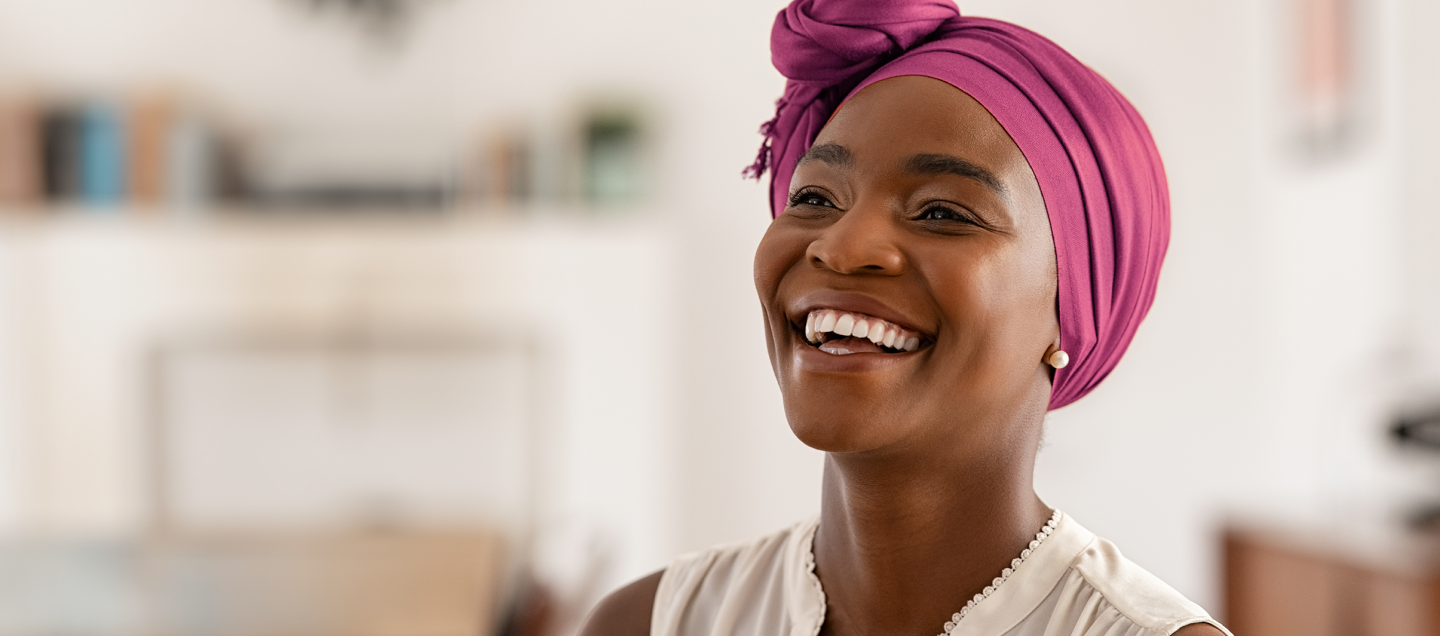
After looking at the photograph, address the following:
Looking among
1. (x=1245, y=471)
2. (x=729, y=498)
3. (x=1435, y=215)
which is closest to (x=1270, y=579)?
(x=1435, y=215)

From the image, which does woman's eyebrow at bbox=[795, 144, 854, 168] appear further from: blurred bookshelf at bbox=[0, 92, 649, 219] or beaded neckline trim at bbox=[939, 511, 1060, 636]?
blurred bookshelf at bbox=[0, 92, 649, 219]

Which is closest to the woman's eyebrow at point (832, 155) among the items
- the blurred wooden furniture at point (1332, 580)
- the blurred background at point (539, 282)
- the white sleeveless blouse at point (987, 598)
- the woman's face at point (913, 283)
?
the woman's face at point (913, 283)

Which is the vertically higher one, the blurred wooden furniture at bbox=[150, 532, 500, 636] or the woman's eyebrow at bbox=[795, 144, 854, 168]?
the woman's eyebrow at bbox=[795, 144, 854, 168]

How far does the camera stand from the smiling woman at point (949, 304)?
2.34 feet

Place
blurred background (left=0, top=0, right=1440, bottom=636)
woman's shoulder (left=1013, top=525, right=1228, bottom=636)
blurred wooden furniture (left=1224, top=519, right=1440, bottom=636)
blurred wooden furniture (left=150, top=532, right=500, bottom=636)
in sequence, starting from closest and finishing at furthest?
1. woman's shoulder (left=1013, top=525, right=1228, bottom=636)
2. blurred wooden furniture (left=150, top=532, right=500, bottom=636)
3. blurred wooden furniture (left=1224, top=519, right=1440, bottom=636)
4. blurred background (left=0, top=0, right=1440, bottom=636)

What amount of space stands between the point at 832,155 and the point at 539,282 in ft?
9.79

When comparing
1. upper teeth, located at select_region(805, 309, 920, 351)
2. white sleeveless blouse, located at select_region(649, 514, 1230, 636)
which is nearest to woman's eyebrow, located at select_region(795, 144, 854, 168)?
upper teeth, located at select_region(805, 309, 920, 351)

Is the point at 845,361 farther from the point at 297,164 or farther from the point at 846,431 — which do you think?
the point at 297,164

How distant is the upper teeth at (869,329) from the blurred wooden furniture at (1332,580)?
→ 191 centimetres

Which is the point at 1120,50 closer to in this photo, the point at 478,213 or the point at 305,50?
the point at 478,213

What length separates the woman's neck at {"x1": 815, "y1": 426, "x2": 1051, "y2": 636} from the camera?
2.52 ft

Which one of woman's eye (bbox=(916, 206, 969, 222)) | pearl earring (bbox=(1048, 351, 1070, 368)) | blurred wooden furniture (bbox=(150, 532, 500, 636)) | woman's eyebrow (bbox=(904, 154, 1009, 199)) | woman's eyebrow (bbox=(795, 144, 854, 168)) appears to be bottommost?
blurred wooden furniture (bbox=(150, 532, 500, 636))

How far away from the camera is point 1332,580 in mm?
2500

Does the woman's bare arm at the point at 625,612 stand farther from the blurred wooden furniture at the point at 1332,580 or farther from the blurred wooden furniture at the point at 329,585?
the blurred wooden furniture at the point at 1332,580
